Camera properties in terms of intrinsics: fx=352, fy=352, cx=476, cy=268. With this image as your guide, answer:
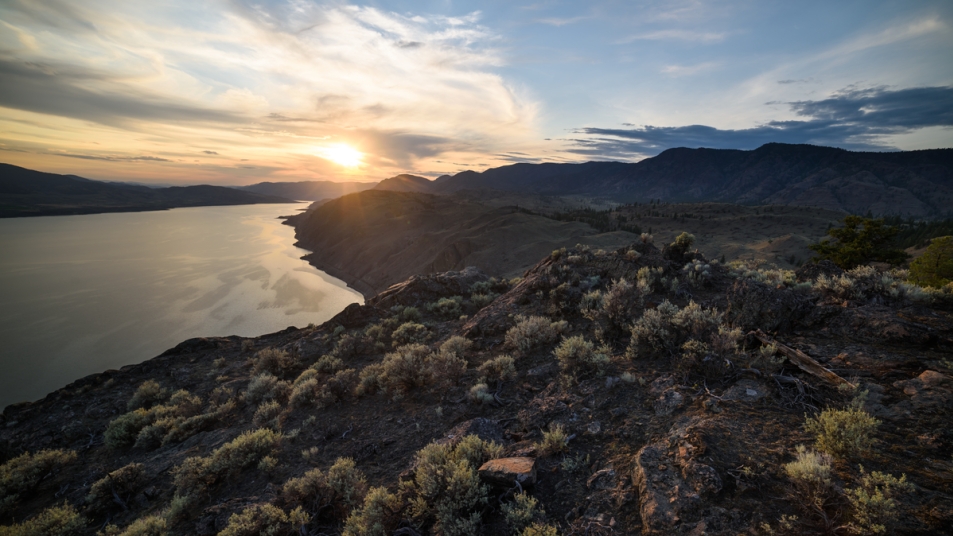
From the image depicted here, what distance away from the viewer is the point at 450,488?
4.62 metres

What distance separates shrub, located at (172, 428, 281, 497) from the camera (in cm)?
669

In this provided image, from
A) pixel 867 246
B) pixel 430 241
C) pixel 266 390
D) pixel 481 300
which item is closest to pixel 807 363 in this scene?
pixel 481 300

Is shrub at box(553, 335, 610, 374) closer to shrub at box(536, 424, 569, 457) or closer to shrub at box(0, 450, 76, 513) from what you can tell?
shrub at box(536, 424, 569, 457)

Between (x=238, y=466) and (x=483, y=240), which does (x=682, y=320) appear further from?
(x=483, y=240)

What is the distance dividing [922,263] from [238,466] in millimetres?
31427

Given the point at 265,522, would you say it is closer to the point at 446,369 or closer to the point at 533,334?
the point at 446,369

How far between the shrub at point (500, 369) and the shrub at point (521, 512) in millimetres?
3500

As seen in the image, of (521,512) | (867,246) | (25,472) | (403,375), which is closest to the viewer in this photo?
(521,512)

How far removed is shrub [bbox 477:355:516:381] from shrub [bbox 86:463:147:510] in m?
7.64

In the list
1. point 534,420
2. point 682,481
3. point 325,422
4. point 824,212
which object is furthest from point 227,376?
point 824,212

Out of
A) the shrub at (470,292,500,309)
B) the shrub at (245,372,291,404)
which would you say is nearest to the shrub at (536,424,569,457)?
the shrub at (245,372,291,404)

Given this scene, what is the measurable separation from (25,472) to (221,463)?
6.04 m

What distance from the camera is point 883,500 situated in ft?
10.1

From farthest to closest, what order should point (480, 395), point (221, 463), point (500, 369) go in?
1. point (500, 369)
2. point (480, 395)
3. point (221, 463)
